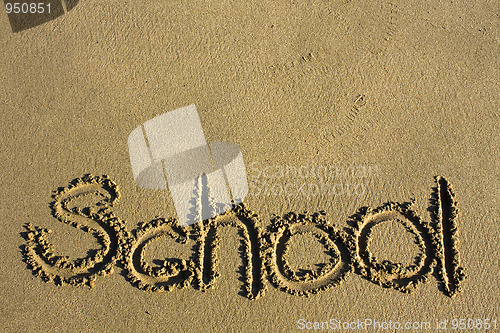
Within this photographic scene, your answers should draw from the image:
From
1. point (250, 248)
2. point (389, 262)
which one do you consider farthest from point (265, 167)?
point (389, 262)

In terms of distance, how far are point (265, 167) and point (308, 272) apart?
2.97 ft

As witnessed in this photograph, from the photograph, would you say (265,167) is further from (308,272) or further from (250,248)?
(308,272)

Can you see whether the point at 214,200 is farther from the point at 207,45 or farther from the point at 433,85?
the point at 433,85

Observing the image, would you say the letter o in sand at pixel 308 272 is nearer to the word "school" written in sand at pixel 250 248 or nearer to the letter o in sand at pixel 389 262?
the word "school" written in sand at pixel 250 248

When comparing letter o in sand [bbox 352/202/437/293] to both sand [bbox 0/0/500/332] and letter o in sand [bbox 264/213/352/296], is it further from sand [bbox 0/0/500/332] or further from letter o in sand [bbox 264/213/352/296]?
letter o in sand [bbox 264/213/352/296]

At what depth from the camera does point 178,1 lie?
2.88 meters

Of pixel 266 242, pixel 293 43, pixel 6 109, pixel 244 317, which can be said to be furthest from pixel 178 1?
pixel 244 317

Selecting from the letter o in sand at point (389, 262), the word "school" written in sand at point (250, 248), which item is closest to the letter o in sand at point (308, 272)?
the word "school" written in sand at point (250, 248)

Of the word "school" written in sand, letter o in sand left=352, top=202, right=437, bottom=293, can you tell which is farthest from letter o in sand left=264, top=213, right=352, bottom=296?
letter o in sand left=352, top=202, right=437, bottom=293

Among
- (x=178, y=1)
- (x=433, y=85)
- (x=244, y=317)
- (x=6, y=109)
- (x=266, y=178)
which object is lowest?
(x=244, y=317)

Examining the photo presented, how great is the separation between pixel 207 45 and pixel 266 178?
4.15 ft

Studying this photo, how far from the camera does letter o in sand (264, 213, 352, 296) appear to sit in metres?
2.58

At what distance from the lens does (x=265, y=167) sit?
271cm

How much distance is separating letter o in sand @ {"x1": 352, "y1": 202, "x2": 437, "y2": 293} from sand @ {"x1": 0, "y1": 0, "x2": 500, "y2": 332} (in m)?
0.02
